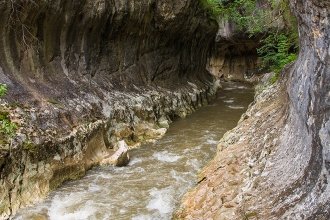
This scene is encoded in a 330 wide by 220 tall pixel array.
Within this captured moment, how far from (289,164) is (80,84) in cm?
707

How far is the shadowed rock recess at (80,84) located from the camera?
6371mm

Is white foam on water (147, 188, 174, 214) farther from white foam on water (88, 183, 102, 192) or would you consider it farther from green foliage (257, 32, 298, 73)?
green foliage (257, 32, 298, 73)

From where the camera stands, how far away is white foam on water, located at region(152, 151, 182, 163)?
332 inches

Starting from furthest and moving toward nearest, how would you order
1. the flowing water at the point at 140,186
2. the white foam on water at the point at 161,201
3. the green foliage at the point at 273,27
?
the green foliage at the point at 273,27 → the white foam on water at the point at 161,201 → the flowing water at the point at 140,186

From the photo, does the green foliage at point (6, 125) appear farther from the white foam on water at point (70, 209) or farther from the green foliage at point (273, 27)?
the green foliage at point (273, 27)

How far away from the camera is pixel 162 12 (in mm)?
13367

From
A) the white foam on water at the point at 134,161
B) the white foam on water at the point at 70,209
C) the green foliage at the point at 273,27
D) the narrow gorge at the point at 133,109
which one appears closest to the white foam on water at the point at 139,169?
the white foam on water at the point at 134,161

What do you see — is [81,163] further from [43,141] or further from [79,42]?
[79,42]

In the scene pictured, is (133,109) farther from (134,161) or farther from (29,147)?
(29,147)

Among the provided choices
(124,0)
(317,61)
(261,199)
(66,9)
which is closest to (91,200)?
(261,199)

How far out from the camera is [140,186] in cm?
684

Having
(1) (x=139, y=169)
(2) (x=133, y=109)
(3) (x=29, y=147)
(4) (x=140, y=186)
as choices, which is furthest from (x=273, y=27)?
(3) (x=29, y=147)

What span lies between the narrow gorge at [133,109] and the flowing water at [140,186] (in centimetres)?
31

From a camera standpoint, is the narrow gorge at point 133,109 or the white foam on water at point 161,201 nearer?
the narrow gorge at point 133,109
